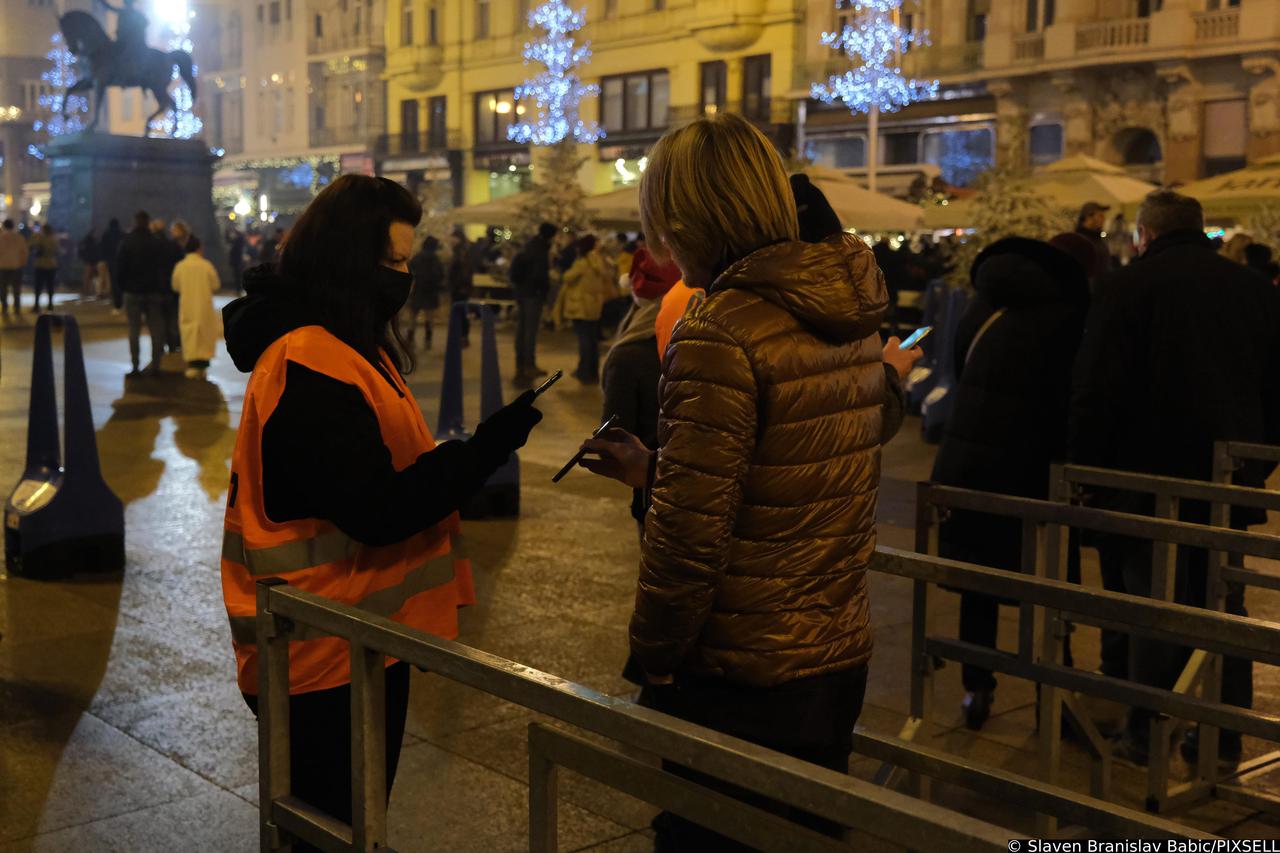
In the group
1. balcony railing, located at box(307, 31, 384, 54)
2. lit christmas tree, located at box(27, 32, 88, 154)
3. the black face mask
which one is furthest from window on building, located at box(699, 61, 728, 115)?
the black face mask

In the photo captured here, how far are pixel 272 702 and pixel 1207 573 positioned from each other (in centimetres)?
313

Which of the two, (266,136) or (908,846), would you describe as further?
(266,136)

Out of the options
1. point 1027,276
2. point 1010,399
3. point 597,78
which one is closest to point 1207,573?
point 1010,399

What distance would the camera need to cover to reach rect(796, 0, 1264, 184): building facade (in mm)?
31859

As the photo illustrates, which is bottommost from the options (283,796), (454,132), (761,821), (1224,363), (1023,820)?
(1023,820)

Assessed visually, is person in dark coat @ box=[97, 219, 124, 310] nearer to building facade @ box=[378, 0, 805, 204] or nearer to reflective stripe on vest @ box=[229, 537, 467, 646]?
building facade @ box=[378, 0, 805, 204]

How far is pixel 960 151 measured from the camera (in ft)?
125

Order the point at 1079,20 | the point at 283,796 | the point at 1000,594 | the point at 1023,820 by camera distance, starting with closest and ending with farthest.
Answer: the point at 283,796 → the point at 1000,594 → the point at 1023,820 → the point at 1079,20

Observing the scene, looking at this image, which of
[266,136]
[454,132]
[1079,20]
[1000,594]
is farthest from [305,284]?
[266,136]

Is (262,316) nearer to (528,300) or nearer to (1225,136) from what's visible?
(528,300)

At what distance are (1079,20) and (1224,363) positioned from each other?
31.5m

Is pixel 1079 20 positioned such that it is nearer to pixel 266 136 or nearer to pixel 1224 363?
pixel 1224 363

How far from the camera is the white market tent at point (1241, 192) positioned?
16.8 metres

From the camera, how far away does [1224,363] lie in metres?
4.96
